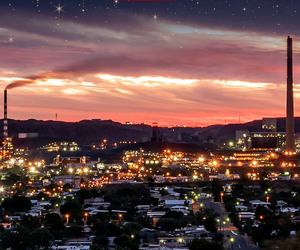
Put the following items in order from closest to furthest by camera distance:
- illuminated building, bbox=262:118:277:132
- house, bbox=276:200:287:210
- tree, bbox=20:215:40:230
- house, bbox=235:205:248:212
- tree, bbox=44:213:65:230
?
1. tree, bbox=20:215:40:230
2. tree, bbox=44:213:65:230
3. house, bbox=235:205:248:212
4. house, bbox=276:200:287:210
5. illuminated building, bbox=262:118:277:132

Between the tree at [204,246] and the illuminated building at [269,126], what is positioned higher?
the illuminated building at [269,126]

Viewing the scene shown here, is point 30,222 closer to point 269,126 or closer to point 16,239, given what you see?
point 16,239

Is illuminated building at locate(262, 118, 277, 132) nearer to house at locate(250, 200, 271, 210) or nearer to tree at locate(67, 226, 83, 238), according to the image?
house at locate(250, 200, 271, 210)

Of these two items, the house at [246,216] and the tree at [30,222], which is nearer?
the tree at [30,222]

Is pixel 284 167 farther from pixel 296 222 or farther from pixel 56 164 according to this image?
pixel 296 222

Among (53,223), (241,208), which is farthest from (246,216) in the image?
(53,223)

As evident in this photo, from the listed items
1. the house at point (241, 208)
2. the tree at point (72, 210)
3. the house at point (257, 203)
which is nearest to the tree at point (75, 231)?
the tree at point (72, 210)

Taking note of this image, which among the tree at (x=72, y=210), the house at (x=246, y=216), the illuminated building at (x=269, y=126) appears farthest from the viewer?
the illuminated building at (x=269, y=126)

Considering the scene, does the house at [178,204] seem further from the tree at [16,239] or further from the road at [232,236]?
the tree at [16,239]

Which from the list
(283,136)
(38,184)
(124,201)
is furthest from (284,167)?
(124,201)

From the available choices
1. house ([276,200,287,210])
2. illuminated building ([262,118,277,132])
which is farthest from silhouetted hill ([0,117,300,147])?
house ([276,200,287,210])

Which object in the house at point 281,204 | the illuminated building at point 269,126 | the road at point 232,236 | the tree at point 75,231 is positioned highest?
the illuminated building at point 269,126

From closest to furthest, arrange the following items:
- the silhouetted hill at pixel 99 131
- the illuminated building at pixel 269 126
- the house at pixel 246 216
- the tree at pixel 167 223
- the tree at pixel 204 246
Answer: the tree at pixel 204 246 → the tree at pixel 167 223 → the house at pixel 246 216 → the illuminated building at pixel 269 126 → the silhouetted hill at pixel 99 131
